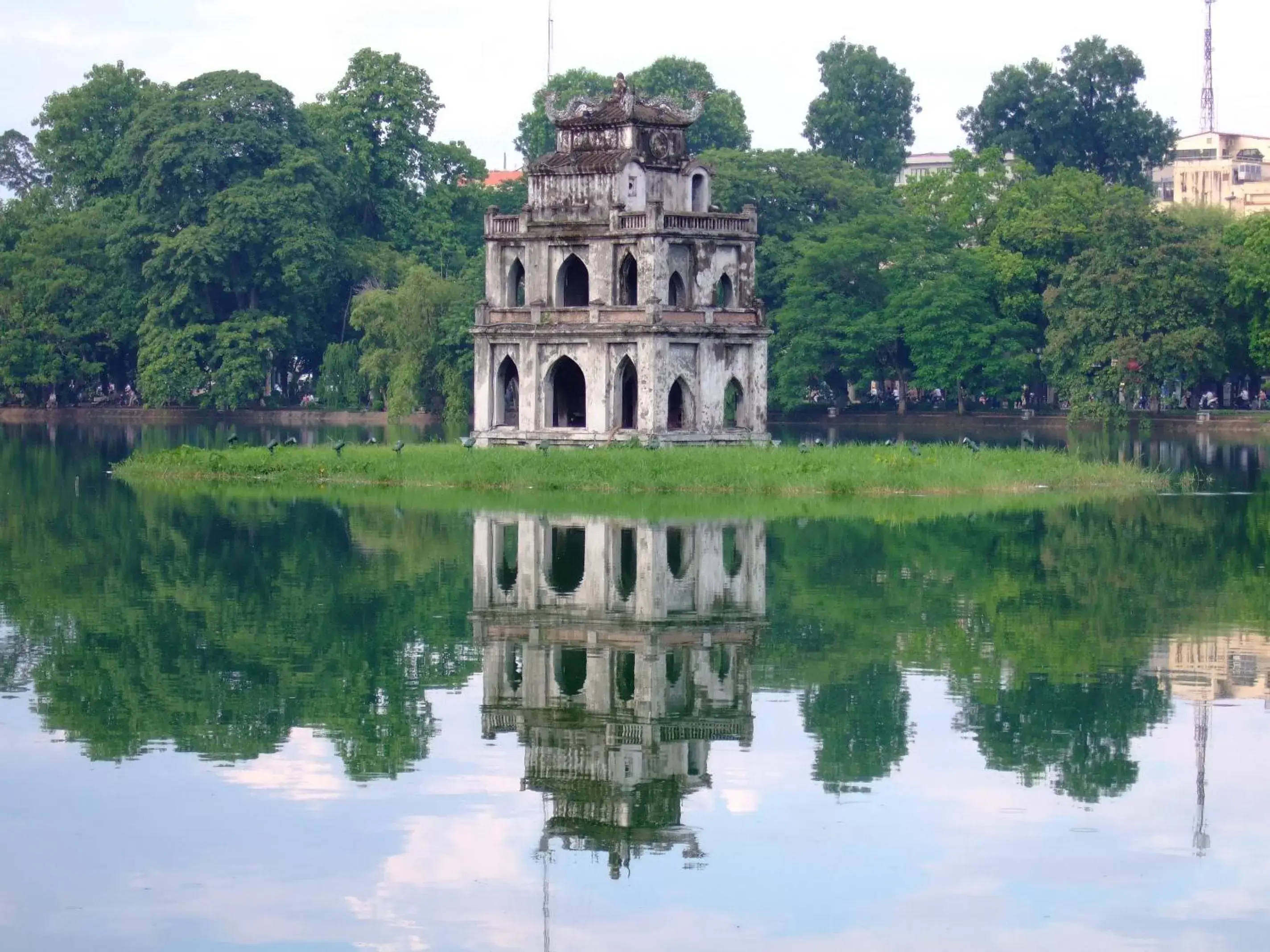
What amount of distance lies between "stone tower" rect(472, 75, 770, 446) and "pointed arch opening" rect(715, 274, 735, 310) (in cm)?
4

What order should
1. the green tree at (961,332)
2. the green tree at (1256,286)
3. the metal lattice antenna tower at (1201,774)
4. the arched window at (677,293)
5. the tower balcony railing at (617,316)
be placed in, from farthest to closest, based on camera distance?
the green tree at (961,332), the green tree at (1256,286), the arched window at (677,293), the tower balcony railing at (617,316), the metal lattice antenna tower at (1201,774)

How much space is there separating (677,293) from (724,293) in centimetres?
154

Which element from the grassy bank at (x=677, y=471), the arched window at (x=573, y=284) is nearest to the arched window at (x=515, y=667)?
the grassy bank at (x=677, y=471)

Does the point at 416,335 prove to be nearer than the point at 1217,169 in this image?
Yes

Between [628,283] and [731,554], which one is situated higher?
[628,283]

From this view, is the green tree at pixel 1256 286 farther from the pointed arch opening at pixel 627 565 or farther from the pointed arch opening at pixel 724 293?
the pointed arch opening at pixel 627 565

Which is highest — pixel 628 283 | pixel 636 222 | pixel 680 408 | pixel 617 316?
pixel 636 222

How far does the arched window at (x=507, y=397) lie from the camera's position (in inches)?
2451

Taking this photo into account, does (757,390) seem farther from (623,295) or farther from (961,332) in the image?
(961,332)

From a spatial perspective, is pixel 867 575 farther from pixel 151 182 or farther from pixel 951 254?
Result: pixel 151 182

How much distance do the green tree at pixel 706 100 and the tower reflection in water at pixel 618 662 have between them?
80360 millimetres

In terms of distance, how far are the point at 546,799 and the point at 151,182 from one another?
271 ft

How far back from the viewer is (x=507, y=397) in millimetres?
64312

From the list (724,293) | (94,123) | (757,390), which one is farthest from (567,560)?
(94,123)
